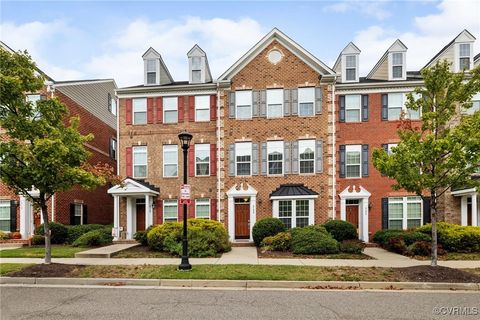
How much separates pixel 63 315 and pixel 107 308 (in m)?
0.85

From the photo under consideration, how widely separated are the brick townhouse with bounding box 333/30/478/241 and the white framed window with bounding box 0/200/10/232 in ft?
63.9

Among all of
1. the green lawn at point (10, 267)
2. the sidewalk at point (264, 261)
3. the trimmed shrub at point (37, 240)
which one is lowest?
the trimmed shrub at point (37, 240)

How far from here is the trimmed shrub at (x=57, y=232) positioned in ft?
62.4

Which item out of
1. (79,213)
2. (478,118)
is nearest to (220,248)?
(478,118)

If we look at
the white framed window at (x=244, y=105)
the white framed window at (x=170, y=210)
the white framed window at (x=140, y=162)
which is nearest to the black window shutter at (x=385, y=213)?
the white framed window at (x=244, y=105)

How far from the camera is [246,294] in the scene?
8.70 meters

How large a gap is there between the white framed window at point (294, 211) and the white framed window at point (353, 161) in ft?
10.3

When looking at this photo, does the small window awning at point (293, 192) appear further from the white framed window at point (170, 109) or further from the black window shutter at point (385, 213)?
the white framed window at point (170, 109)

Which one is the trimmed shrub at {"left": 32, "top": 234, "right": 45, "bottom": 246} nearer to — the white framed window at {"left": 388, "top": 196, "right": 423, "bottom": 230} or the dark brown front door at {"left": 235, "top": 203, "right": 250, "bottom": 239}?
the dark brown front door at {"left": 235, "top": 203, "right": 250, "bottom": 239}

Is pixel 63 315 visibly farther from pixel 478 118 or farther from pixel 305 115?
pixel 305 115

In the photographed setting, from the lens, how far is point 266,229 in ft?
56.4

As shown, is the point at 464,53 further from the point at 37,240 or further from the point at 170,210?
the point at 37,240

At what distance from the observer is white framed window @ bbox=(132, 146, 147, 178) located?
21.1 metres

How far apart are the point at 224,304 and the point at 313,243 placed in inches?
304
